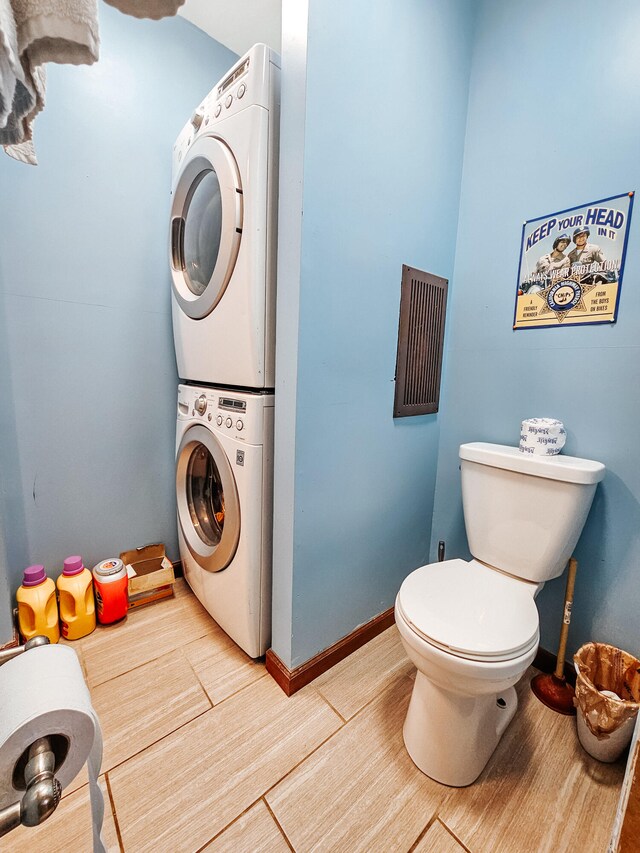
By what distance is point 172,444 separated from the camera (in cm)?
163

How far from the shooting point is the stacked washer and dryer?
0.98m

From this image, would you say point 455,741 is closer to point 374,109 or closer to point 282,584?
point 282,584

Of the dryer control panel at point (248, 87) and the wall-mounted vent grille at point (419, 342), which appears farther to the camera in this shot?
the wall-mounted vent grille at point (419, 342)

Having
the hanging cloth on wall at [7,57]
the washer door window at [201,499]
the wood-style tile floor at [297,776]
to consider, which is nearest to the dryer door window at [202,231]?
the washer door window at [201,499]

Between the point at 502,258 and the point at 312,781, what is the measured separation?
1.73m

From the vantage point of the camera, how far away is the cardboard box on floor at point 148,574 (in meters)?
1.46

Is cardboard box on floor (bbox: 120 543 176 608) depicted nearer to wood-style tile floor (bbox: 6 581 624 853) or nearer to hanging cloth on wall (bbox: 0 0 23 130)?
wood-style tile floor (bbox: 6 581 624 853)

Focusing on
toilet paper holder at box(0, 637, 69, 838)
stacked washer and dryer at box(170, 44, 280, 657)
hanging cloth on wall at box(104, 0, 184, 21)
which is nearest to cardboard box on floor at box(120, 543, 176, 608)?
stacked washer and dryer at box(170, 44, 280, 657)

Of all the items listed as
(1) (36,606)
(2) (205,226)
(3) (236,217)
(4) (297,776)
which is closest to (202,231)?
(2) (205,226)

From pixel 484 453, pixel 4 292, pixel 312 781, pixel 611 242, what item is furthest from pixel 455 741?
pixel 4 292

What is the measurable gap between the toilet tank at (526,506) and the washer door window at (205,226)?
3.27ft

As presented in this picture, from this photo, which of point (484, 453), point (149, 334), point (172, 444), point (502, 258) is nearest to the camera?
point (484, 453)

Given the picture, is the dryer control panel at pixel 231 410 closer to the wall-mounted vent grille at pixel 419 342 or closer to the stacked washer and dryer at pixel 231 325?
the stacked washer and dryer at pixel 231 325

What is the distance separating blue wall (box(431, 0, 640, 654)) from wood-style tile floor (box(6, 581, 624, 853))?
1.58 feet
